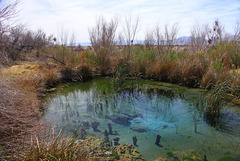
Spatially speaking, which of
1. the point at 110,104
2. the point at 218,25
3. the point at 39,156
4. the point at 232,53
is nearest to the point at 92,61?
the point at 110,104

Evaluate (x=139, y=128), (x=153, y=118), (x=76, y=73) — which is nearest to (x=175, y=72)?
(x=153, y=118)

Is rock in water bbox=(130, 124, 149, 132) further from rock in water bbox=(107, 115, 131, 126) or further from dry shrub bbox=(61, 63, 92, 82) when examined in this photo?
dry shrub bbox=(61, 63, 92, 82)

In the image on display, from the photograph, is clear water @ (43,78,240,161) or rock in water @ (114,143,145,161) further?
clear water @ (43,78,240,161)

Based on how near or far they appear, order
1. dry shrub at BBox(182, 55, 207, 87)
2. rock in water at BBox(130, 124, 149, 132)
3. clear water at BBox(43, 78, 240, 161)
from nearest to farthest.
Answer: clear water at BBox(43, 78, 240, 161) → rock in water at BBox(130, 124, 149, 132) → dry shrub at BBox(182, 55, 207, 87)

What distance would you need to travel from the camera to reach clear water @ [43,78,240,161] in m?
2.75

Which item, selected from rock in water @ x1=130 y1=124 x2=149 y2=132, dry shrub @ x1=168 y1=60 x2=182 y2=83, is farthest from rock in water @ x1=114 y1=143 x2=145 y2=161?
dry shrub @ x1=168 y1=60 x2=182 y2=83

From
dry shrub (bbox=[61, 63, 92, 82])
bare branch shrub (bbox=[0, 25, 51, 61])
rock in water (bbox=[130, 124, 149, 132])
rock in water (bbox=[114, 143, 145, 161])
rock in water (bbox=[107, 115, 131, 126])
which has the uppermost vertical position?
bare branch shrub (bbox=[0, 25, 51, 61])

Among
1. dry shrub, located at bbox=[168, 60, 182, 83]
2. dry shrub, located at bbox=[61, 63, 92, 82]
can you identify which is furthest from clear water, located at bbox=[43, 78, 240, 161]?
dry shrub, located at bbox=[61, 63, 92, 82]

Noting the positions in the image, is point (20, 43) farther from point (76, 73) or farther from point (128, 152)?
point (128, 152)

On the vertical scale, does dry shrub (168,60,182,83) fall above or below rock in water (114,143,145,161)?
above

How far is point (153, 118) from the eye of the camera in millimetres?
3801

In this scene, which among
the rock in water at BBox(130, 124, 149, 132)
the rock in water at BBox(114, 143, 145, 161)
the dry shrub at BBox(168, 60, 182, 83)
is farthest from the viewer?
the dry shrub at BBox(168, 60, 182, 83)

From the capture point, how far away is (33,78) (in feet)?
17.3

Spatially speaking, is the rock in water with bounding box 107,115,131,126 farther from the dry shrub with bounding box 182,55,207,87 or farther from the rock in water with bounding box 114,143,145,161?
the dry shrub with bounding box 182,55,207,87
